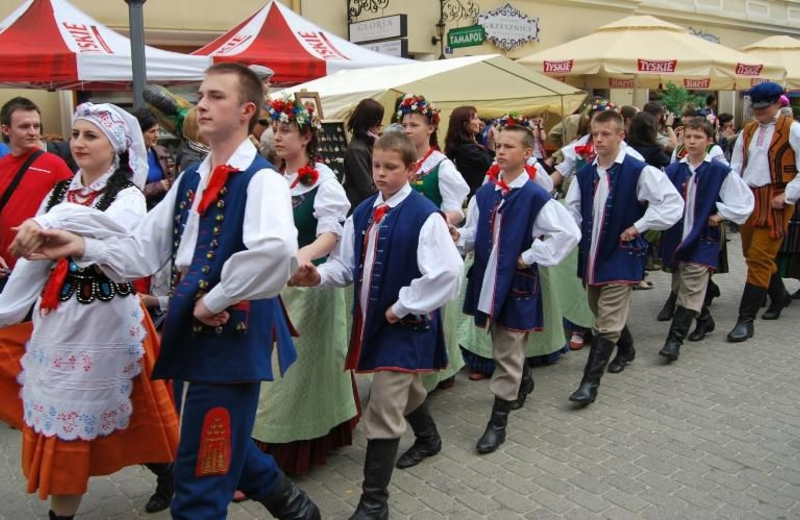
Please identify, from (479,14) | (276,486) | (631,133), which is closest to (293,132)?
(276,486)

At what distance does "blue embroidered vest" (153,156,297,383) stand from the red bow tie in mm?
16

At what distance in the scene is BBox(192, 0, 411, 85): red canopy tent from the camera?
8.66 meters

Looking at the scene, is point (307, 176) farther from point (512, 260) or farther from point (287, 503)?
point (287, 503)

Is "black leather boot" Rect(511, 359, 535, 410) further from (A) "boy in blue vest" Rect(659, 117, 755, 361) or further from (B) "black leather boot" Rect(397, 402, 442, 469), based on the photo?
(A) "boy in blue vest" Rect(659, 117, 755, 361)

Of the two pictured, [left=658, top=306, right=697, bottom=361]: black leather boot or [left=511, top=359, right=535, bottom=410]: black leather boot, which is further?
[left=658, top=306, right=697, bottom=361]: black leather boot

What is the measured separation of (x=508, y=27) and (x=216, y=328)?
1426 centimetres

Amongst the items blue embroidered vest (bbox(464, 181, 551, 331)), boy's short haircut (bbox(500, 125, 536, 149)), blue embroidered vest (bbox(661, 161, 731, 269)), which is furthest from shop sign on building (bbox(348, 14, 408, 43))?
blue embroidered vest (bbox(464, 181, 551, 331))

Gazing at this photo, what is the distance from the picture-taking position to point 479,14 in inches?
602

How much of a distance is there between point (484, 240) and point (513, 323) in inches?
20.0

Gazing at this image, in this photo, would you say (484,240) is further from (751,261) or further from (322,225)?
(751,261)

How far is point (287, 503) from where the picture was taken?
3107 mm

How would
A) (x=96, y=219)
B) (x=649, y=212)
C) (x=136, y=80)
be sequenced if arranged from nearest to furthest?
1. (x=96, y=219)
2. (x=649, y=212)
3. (x=136, y=80)

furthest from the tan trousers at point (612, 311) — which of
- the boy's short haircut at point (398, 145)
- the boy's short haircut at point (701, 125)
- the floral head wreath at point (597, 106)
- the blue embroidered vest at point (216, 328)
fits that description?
the blue embroidered vest at point (216, 328)

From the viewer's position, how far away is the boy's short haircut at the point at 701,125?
6418mm
